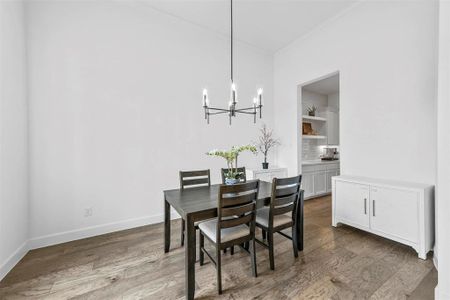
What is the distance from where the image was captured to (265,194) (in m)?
2.17

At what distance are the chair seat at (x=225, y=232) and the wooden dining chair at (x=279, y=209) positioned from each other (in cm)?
26

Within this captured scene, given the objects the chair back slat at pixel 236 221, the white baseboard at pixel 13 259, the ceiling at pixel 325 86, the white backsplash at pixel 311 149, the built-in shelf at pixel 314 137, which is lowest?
the white baseboard at pixel 13 259

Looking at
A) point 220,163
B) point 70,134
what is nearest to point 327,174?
point 220,163

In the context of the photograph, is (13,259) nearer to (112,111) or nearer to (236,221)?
(112,111)

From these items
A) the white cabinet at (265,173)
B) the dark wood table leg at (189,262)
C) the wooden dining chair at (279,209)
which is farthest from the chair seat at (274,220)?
the white cabinet at (265,173)

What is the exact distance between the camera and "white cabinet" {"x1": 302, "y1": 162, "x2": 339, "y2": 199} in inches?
174

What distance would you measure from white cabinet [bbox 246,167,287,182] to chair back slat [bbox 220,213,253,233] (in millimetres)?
2031

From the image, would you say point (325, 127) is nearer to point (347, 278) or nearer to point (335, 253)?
point (335, 253)

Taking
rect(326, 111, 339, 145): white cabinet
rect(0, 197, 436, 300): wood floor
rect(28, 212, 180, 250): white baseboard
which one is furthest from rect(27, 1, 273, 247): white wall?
rect(326, 111, 339, 145): white cabinet

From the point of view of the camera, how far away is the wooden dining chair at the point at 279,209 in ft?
6.41

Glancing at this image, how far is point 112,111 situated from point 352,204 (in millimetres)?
3797

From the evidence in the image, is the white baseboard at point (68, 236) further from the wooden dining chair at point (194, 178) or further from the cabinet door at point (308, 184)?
the cabinet door at point (308, 184)

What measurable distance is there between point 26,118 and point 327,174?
5676 mm

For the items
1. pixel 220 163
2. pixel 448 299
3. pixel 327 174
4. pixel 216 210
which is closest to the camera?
pixel 448 299
